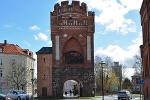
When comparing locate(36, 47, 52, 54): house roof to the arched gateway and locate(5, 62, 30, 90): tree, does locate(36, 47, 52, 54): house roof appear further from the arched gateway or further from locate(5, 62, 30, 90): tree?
locate(5, 62, 30, 90): tree

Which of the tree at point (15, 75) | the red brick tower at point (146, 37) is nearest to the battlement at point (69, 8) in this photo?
the tree at point (15, 75)

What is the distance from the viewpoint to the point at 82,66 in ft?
206

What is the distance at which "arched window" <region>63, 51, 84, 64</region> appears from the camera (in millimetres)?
63312

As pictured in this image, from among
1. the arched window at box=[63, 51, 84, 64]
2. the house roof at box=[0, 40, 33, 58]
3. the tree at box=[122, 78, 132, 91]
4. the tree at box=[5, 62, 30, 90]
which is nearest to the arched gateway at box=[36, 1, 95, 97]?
the arched window at box=[63, 51, 84, 64]

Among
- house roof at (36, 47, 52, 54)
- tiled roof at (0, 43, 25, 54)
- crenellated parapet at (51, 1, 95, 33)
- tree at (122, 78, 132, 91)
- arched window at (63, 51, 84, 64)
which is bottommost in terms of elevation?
tree at (122, 78, 132, 91)

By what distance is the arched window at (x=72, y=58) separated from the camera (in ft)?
208

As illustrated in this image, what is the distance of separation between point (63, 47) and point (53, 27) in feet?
15.0

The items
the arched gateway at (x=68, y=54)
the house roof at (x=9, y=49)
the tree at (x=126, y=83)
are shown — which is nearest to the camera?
the arched gateway at (x=68, y=54)

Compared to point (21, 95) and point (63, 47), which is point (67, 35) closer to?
point (63, 47)

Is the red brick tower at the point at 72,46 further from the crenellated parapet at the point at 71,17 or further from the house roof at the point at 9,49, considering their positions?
the house roof at the point at 9,49

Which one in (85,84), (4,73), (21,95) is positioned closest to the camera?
(21,95)

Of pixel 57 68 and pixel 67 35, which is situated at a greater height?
pixel 67 35

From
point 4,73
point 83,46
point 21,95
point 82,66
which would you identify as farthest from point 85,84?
point 4,73

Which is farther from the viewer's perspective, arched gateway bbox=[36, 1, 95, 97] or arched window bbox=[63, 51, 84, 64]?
arched window bbox=[63, 51, 84, 64]
